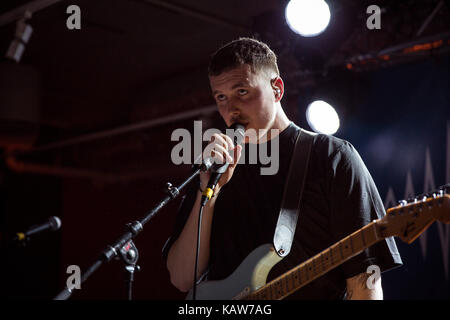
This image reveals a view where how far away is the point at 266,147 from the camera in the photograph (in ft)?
6.59

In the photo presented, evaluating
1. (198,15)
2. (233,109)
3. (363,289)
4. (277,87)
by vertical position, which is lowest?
(363,289)

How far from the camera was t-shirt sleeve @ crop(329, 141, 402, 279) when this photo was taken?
1.56 metres

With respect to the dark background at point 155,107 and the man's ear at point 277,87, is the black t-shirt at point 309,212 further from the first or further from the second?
the dark background at point 155,107

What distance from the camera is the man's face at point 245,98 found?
1.87 meters

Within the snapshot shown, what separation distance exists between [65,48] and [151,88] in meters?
1.48

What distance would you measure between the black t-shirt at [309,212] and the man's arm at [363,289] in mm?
25

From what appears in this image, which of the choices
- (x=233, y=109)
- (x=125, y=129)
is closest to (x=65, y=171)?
(x=125, y=129)

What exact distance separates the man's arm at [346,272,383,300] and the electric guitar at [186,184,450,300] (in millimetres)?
130

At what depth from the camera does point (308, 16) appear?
3496 millimetres

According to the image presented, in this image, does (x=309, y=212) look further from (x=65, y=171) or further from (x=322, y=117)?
(x=65, y=171)

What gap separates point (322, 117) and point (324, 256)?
2.70m

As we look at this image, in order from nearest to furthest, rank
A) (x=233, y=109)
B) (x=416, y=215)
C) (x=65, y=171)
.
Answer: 1. (x=416, y=215)
2. (x=233, y=109)
3. (x=65, y=171)

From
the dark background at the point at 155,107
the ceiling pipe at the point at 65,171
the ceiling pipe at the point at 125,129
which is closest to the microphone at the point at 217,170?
the dark background at the point at 155,107

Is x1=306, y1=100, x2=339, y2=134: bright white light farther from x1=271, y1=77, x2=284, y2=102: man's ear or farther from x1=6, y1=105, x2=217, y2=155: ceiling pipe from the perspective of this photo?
x1=271, y1=77, x2=284, y2=102: man's ear
